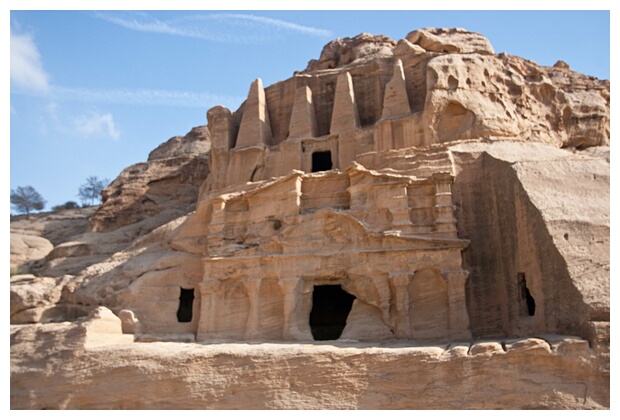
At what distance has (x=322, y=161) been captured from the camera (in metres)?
25.6

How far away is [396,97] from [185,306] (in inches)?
474

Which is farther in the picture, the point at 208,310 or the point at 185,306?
the point at 185,306

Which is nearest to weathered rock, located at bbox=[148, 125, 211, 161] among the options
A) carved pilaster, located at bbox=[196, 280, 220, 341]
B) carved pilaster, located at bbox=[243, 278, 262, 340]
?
carved pilaster, located at bbox=[196, 280, 220, 341]

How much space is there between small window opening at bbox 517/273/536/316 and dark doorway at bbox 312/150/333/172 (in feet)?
37.2

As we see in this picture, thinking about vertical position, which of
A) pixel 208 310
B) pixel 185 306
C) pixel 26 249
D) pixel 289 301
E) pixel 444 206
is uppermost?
pixel 444 206

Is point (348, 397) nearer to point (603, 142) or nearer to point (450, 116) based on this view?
point (450, 116)

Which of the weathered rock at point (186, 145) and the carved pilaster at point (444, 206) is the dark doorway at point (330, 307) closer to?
the carved pilaster at point (444, 206)

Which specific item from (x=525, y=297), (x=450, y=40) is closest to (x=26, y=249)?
(x=450, y=40)

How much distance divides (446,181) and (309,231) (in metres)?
4.65

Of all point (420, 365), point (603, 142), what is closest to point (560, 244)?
point (420, 365)

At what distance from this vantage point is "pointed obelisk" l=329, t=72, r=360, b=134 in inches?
972

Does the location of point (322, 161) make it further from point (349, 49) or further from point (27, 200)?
point (27, 200)

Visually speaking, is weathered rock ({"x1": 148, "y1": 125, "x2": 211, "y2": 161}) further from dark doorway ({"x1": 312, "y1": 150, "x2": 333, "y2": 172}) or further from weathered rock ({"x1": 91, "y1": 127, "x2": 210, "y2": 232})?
dark doorway ({"x1": 312, "y1": 150, "x2": 333, "y2": 172})

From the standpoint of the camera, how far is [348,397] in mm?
13344
